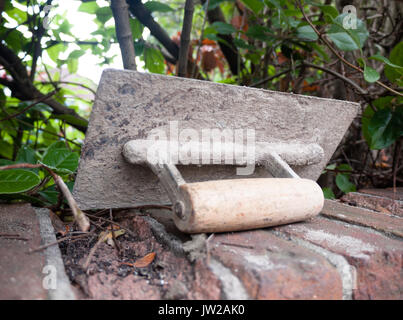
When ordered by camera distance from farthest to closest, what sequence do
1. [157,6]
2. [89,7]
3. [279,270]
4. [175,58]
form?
[175,58] < [89,7] < [157,6] < [279,270]

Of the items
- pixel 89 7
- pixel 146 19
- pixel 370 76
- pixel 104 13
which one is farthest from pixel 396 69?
pixel 89 7

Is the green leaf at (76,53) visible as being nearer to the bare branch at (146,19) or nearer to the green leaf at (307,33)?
the bare branch at (146,19)

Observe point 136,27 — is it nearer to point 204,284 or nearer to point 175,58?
point 175,58

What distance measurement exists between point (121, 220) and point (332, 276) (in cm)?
59

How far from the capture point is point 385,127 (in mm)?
1217

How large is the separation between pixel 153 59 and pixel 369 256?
1.12 metres

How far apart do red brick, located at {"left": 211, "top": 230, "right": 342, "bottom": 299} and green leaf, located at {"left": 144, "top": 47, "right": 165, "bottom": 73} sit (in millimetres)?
982

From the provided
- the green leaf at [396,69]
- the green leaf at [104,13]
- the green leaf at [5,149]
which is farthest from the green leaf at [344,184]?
the green leaf at [5,149]

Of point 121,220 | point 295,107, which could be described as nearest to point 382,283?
point 295,107

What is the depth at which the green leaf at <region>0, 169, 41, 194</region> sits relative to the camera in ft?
2.83

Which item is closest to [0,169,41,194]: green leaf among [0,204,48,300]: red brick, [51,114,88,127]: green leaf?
[0,204,48,300]: red brick

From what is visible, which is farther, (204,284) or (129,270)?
(129,270)

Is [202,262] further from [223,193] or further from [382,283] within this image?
[382,283]

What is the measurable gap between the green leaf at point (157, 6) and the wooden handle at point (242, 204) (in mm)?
820
